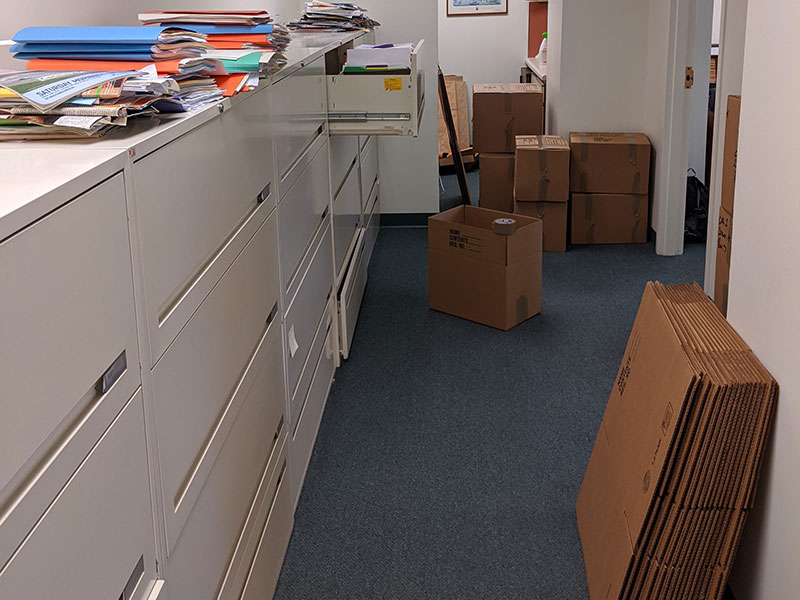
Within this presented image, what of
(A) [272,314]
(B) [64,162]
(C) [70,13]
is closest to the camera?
(B) [64,162]

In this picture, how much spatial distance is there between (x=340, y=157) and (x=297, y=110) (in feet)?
3.17

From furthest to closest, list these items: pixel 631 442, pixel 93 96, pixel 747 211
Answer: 1. pixel 631 442
2. pixel 747 211
3. pixel 93 96

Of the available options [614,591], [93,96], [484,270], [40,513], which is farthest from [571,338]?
[40,513]

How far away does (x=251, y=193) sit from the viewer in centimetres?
182

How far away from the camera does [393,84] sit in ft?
9.82

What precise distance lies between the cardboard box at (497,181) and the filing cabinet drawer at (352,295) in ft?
4.08

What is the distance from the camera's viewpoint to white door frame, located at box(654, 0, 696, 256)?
14.1 feet

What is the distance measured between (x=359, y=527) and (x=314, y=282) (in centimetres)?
79

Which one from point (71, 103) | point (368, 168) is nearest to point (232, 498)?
point (71, 103)

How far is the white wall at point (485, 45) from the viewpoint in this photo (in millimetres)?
7109

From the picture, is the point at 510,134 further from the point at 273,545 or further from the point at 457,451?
the point at 273,545

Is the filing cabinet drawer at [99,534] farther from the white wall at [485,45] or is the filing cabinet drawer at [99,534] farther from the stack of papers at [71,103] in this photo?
the white wall at [485,45]

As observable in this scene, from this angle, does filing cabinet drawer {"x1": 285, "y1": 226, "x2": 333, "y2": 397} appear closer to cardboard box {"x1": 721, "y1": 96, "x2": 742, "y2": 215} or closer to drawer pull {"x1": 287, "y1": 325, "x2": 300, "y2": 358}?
drawer pull {"x1": 287, "y1": 325, "x2": 300, "y2": 358}

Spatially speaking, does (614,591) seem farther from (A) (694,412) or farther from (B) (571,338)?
(B) (571,338)
